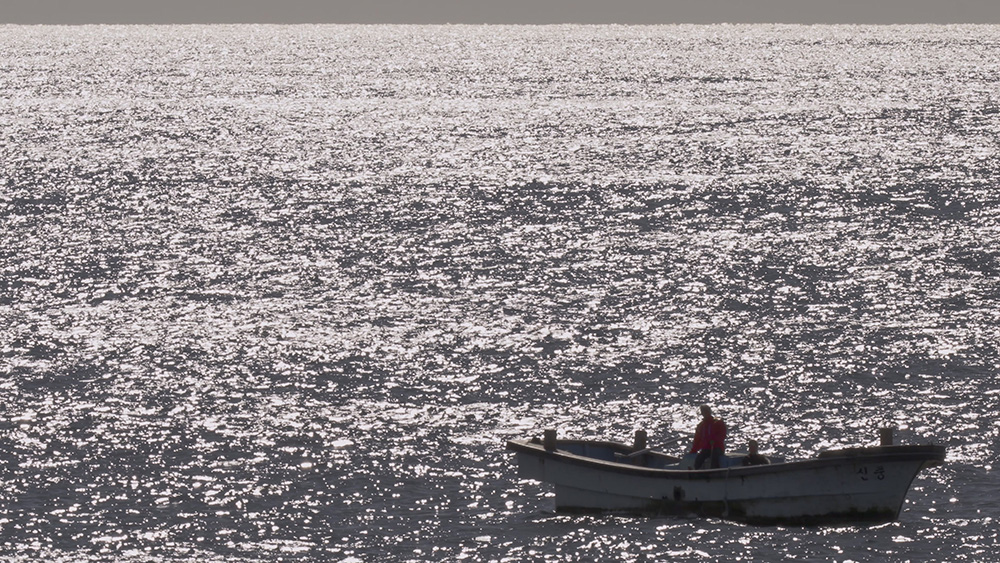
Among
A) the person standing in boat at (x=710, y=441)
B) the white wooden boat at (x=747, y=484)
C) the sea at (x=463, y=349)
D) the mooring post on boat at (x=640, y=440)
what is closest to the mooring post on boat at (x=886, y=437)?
the white wooden boat at (x=747, y=484)

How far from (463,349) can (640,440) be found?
70.6ft

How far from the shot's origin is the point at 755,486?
42562mm

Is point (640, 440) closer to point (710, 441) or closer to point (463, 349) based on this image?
point (710, 441)

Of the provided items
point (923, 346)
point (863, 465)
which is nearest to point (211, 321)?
point (923, 346)

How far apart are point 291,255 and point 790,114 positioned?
118m

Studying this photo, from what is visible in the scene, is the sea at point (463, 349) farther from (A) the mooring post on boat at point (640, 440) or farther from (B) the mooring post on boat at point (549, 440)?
(A) the mooring post on boat at point (640, 440)

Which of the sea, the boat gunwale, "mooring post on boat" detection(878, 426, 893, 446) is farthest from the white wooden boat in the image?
the sea

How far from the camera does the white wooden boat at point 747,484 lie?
41812 millimetres

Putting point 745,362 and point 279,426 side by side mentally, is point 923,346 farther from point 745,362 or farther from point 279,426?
point 279,426

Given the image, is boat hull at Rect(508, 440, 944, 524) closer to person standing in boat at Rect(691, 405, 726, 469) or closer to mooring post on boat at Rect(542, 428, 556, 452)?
mooring post on boat at Rect(542, 428, 556, 452)

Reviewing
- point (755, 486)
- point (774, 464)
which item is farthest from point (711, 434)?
point (774, 464)

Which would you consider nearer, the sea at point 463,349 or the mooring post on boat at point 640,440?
the sea at point 463,349

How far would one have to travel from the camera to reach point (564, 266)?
85438mm

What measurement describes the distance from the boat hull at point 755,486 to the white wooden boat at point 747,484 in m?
0.03
